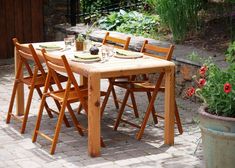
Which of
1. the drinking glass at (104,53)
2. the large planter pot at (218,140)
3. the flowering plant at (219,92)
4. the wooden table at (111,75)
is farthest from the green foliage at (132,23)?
the large planter pot at (218,140)

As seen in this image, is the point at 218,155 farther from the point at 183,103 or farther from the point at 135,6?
the point at 135,6

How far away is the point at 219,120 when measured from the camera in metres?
4.38

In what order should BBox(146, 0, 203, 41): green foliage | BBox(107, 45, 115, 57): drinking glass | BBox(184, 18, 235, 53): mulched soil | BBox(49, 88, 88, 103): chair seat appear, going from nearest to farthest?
BBox(49, 88, 88, 103): chair seat
BBox(107, 45, 115, 57): drinking glass
BBox(184, 18, 235, 53): mulched soil
BBox(146, 0, 203, 41): green foliage

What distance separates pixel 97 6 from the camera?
1184 cm

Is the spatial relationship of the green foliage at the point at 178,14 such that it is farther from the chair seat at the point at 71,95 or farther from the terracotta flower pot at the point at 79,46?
the chair seat at the point at 71,95

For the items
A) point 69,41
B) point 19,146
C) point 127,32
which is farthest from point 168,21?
point 19,146

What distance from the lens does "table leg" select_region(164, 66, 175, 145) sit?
211 inches

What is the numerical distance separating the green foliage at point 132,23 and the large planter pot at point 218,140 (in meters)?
4.72

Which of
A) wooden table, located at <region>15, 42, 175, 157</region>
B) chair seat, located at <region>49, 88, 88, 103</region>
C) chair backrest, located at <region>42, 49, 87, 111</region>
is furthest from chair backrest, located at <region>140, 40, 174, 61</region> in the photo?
chair backrest, located at <region>42, 49, 87, 111</region>

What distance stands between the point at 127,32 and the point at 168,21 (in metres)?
1.24

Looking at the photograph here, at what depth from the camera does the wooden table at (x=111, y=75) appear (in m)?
5.01

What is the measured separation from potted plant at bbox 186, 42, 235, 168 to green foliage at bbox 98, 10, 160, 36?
4529 millimetres

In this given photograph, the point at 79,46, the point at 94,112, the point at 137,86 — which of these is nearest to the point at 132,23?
the point at 79,46

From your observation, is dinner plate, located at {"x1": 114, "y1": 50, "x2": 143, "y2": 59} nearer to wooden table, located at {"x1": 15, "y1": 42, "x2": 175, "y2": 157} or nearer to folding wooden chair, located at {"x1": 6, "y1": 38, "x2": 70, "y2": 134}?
wooden table, located at {"x1": 15, "y1": 42, "x2": 175, "y2": 157}
